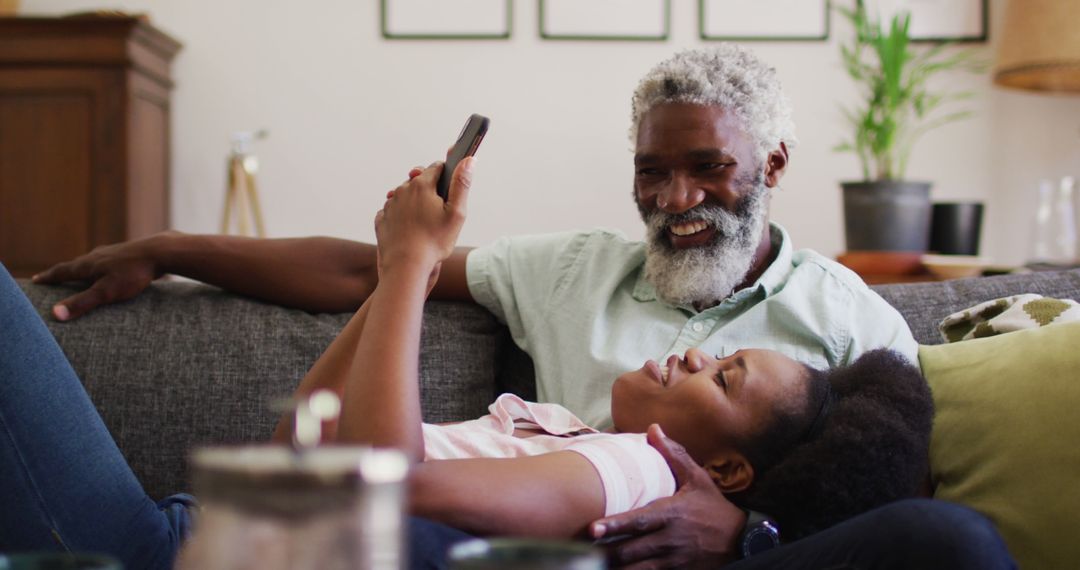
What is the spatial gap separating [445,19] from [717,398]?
2746 millimetres

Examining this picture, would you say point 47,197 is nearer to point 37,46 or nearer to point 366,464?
point 37,46

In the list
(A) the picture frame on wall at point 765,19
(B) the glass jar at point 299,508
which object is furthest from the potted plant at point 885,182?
(B) the glass jar at point 299,508

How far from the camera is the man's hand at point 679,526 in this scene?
118 cm

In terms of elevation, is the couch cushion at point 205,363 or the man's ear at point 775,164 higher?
the man's ear at point 775,164

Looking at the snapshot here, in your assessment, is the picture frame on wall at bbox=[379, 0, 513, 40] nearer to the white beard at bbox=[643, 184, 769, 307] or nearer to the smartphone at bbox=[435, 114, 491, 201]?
the white beard at bbox=[643, 184, 769, 307]

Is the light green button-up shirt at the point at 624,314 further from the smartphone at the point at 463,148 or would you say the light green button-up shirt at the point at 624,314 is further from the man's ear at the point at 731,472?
the smartphone at the point at 463,148

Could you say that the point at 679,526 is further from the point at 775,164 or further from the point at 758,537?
the point at 775,164

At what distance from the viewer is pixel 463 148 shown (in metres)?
1.24

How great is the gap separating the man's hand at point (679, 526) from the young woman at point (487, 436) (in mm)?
22

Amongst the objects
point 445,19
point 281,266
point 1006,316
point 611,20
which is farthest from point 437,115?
point 1006,316

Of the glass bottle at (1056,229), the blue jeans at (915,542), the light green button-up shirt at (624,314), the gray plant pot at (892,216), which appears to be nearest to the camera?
the blue jeans at (915,542)

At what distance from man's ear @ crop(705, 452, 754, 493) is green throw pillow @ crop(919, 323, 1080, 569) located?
1.12ft

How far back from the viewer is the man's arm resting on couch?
178cm

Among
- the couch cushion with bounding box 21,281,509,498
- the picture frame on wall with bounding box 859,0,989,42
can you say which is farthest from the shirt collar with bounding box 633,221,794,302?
the picture frame on wall with bounding box 859,0,989,42
